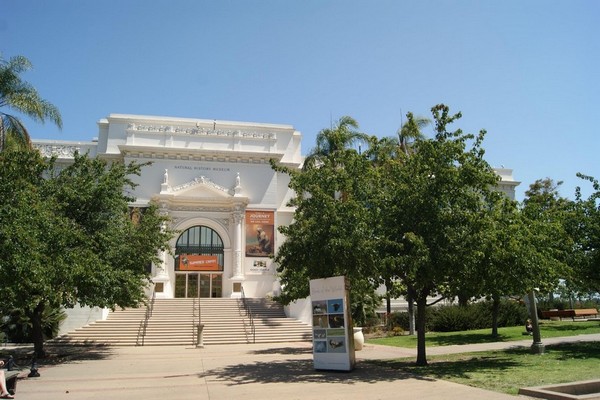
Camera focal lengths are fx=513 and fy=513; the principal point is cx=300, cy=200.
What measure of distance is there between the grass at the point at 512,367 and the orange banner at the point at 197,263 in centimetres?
2378

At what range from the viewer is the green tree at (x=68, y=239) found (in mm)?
14268

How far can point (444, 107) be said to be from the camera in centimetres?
1480

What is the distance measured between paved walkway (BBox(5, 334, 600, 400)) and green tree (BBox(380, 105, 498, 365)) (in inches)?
111

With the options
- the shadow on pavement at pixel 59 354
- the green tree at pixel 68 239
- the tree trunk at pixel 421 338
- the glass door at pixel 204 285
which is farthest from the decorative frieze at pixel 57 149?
the tree trunk at pixel 421 338

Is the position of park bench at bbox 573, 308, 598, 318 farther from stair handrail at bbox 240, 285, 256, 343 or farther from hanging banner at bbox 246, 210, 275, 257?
stair handrail at bbox 240, 285, 256, 343

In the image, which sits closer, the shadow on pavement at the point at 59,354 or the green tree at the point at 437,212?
the green tree at the point at 437,212

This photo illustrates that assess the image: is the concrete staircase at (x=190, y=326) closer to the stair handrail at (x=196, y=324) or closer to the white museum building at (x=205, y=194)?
the stair handrail at (x=196, y=324)

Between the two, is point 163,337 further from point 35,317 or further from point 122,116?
point 122,116

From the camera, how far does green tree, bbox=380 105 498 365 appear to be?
13.3m

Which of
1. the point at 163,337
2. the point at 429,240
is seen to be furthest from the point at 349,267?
the point at 163,337

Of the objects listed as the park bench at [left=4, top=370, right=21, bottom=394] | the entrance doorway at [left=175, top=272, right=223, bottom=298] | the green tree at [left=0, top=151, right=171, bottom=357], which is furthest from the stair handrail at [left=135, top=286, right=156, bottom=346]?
the park bench at [left=4, top=370, right=21, bottom=394]

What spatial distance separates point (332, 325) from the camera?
14.2 m

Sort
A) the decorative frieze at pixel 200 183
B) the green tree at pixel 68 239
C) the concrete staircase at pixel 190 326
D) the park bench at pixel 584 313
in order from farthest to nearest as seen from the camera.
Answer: the decorative frieze at pixel 200 183
the park bench at pixel 584 313
the concrete staircase at pixel 190 326
the green tree at pixel 68 239

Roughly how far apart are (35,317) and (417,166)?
14978 mm
